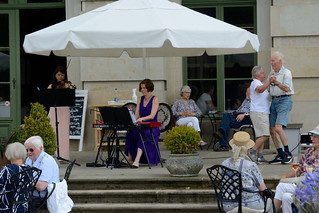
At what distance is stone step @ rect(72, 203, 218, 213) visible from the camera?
885 centimetres

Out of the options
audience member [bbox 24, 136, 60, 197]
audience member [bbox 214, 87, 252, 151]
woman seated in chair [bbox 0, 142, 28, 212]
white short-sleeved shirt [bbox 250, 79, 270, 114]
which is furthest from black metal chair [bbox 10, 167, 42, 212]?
audience member [bbox 214, 87, 252, 151]

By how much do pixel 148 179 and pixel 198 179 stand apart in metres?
0.65

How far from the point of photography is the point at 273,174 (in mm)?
9562

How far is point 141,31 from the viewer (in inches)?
395

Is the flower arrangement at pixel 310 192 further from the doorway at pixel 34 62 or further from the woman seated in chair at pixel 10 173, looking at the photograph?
the doorway at pixel 34 62

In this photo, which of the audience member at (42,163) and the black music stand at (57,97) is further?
the black music stand at (57,97)

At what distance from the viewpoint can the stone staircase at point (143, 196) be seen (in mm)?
8977

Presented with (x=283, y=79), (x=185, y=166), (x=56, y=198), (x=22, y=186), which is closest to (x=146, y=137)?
(x=185, y=166)

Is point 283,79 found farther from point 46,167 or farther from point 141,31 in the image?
point 46,167

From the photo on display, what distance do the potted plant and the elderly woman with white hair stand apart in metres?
3.46

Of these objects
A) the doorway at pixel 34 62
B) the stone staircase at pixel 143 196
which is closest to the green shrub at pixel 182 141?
the stone staircase at pixel 143 196

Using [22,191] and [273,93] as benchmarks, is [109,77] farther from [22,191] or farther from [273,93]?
[22,191]

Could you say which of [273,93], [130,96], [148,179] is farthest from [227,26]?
[130,96]

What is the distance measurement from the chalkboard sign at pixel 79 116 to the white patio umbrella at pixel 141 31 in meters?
3.02
